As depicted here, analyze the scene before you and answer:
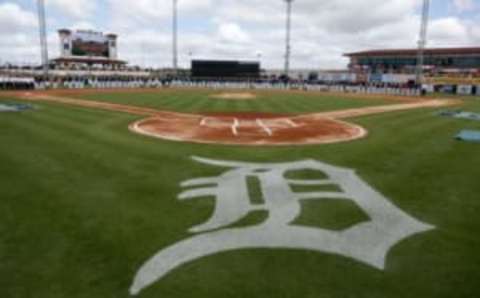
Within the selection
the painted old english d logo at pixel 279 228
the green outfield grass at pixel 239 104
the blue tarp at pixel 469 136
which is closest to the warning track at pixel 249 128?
the green outfield grass at pixel 239 104

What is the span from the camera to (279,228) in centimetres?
646

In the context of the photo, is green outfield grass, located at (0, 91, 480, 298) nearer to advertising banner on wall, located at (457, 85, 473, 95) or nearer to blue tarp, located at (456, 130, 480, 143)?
blue tarp, located at (456, 130, 480, 143)

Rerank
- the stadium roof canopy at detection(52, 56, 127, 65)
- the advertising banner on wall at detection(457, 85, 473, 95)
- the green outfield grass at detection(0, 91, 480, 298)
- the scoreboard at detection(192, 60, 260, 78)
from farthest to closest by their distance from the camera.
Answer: the stadium roof canopy at detection(52, 56, 127, 65) < the scoreboard at detection(192, 60, 260, 78) < the advertising banner on wall at detection(457, 85, 473, 95) < the green outfield grass at detection(0, 91, 480, 298)

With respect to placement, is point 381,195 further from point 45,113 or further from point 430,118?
point 45,113

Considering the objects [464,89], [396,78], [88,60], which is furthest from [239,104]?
[88,60]

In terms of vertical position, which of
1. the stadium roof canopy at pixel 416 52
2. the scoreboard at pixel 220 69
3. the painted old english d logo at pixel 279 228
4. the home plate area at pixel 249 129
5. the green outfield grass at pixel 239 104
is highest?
the stadium roof canopy at pixel 416 52

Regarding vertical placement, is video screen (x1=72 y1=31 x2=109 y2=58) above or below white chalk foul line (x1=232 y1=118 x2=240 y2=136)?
above

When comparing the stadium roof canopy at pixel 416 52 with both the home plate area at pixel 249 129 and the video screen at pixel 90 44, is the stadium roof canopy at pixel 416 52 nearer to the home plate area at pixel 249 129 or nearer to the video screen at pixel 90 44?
the video screen at pixel 90 44

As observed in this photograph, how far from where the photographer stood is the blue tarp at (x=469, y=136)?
1472cm

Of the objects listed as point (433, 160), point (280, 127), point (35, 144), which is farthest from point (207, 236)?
point (280, 127)

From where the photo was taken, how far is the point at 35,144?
41.9ft

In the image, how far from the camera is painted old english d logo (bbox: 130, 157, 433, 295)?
5.51m

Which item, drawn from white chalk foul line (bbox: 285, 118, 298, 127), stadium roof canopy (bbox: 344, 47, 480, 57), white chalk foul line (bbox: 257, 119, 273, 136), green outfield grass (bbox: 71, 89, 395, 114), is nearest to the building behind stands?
stadium roof canopy (bbox: 344, 47, 480, 57)

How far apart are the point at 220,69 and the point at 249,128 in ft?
194
